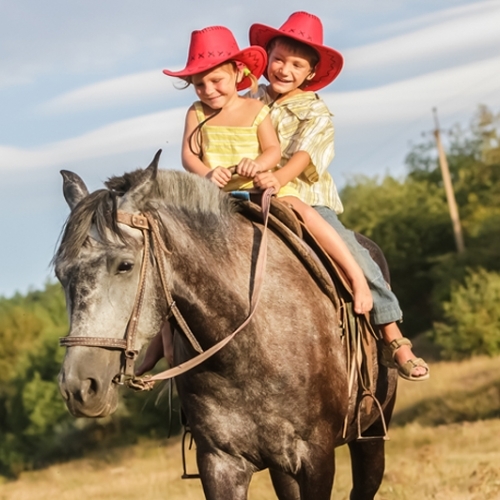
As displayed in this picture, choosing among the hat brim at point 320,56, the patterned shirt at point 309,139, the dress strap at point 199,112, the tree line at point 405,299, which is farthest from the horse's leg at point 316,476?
the tree line at point 405,299

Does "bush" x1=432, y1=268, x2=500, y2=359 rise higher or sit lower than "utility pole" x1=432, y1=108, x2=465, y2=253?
lower

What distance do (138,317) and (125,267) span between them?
8.9 inches

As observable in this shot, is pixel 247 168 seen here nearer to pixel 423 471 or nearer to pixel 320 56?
pixel 320 56

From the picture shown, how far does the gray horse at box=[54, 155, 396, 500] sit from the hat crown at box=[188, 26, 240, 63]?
851mm

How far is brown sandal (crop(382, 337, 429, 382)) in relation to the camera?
6.18 meters

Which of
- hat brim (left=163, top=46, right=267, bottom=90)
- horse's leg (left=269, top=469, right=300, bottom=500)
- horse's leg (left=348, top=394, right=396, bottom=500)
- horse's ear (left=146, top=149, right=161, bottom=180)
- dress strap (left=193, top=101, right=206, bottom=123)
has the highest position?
hat brim (left=163, top=46, right=267, bottom=90)

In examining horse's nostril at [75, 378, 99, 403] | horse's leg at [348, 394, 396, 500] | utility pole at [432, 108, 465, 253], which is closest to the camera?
horse's nostril at [75, 378, 99, 403]

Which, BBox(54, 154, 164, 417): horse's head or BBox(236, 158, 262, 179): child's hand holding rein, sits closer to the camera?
BBox(54, 154, 164, 417): horse's head

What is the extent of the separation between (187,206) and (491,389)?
93.5ft

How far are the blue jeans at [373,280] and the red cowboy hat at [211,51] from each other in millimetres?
1047

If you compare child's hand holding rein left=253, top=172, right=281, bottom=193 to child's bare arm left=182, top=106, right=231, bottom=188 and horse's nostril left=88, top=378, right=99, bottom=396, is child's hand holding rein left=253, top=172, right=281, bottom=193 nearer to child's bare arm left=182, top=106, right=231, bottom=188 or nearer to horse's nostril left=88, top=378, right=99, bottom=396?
child's bare arm left=182, top=106, right=231, bottom=188

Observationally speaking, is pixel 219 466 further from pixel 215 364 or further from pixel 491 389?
pixel 491 389

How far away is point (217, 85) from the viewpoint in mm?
5633

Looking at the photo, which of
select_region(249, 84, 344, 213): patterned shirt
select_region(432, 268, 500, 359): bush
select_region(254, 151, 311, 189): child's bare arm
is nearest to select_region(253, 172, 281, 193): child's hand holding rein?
select_region(254, 151, 311, 189): child's bare arm
